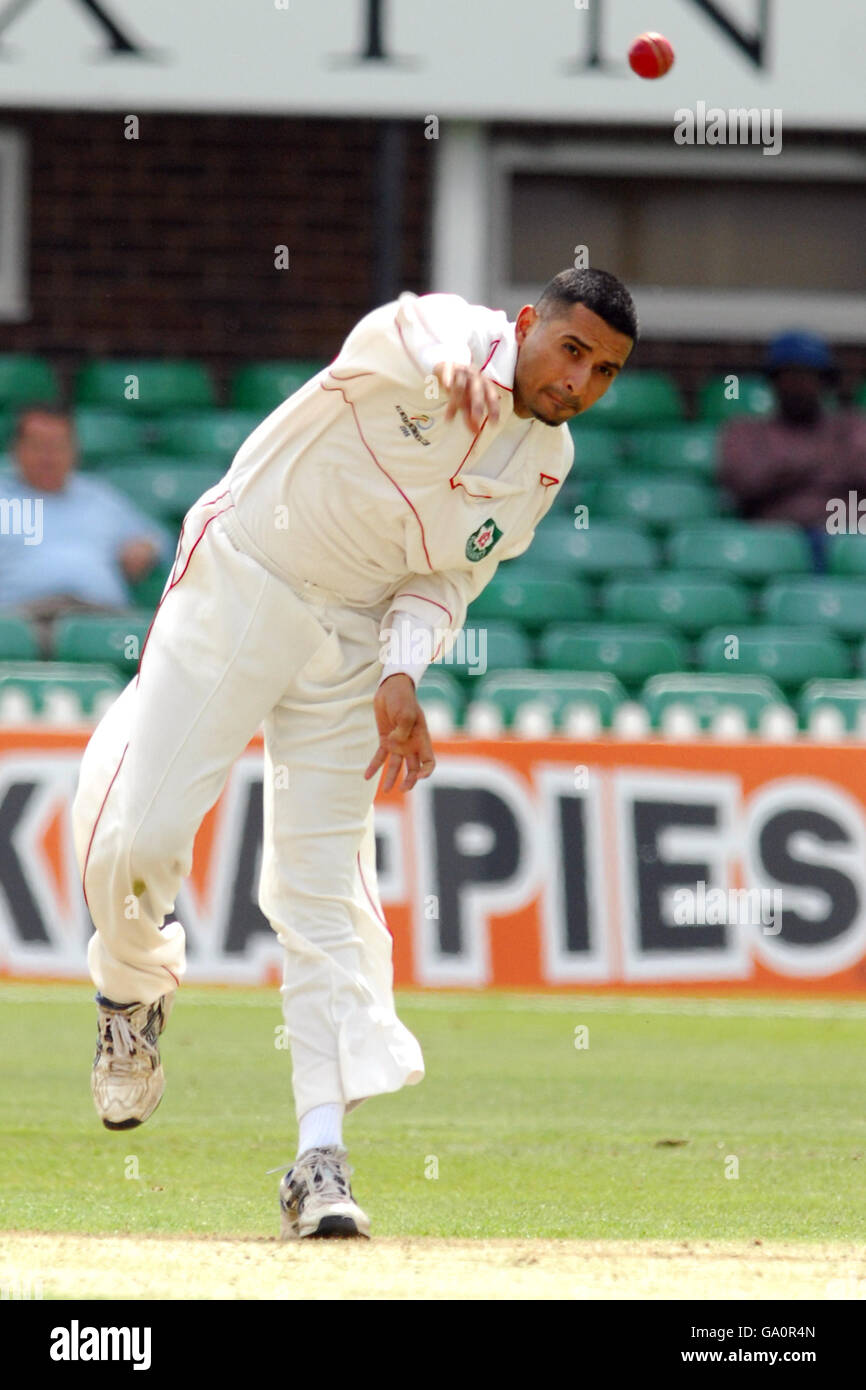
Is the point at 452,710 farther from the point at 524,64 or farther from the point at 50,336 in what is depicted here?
the point at 50,336

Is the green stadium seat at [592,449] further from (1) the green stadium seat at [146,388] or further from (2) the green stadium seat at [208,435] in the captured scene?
(1) the green stadium seat at [146,388]

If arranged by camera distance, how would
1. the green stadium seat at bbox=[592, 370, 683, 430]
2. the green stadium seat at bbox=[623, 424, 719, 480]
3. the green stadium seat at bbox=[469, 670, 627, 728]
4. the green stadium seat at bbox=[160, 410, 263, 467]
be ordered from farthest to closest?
the green stadium seat at bbox=[592, 370, 683, 430], the green stadium seat at bbox=[623, 424, 719, 480], the green stadium seat at bbox=[160, 410, 263, 467], the green stadium seat at bbox=[469, 670, 627, 728]

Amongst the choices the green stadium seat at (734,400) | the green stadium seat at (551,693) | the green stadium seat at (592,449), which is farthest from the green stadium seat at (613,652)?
the green stadium seat at (734,400)

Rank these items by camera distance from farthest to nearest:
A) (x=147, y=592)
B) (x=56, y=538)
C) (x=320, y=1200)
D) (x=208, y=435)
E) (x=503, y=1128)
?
(x=208, y=435) < (x=147, y=592) < (x=56, y=538) < (x=503, y=1128) < (x=320, y=1200)

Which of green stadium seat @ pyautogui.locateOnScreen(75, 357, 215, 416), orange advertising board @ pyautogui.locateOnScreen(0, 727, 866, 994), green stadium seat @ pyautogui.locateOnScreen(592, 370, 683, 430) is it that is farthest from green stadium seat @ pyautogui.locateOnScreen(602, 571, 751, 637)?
green stadium seat @ pyautogui.locateOnScreen(75, 357, 215, 416)

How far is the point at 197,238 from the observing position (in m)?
13.4

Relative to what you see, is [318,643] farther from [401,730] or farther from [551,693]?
[551,693]

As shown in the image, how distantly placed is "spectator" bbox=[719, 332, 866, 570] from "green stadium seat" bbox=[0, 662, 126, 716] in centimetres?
378

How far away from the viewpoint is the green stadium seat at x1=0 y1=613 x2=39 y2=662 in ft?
33.4

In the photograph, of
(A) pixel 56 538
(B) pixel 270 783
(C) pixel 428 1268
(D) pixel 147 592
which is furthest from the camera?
(D) pixel 147 592

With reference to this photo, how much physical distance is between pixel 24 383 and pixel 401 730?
8.08 metres

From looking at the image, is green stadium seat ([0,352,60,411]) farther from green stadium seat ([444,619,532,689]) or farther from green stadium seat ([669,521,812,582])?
green stadium seat ([669,521,812,582])

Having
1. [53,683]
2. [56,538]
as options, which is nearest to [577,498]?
[56,538]

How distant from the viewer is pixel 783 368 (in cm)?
1167
